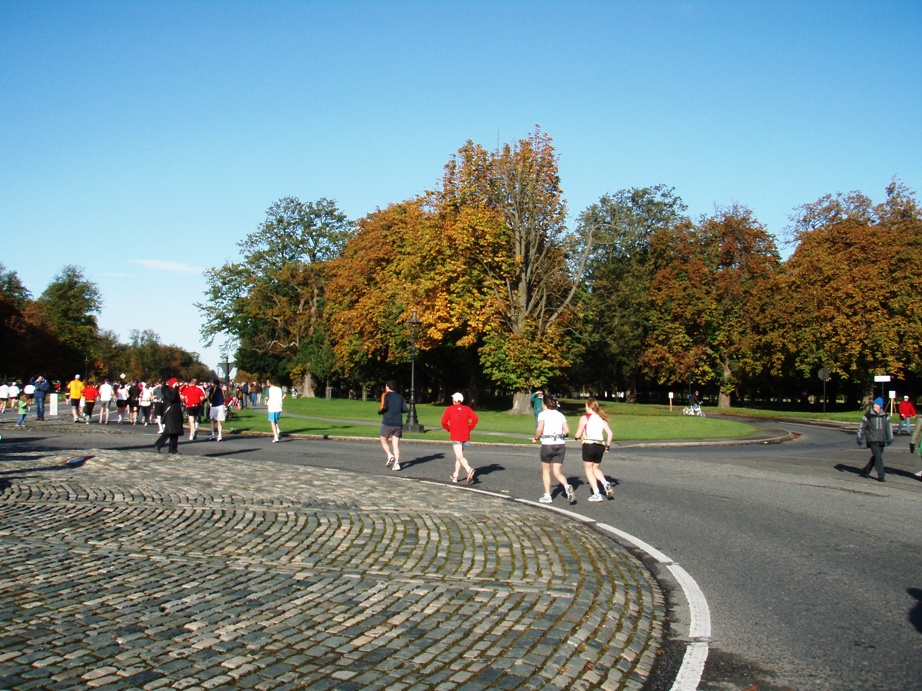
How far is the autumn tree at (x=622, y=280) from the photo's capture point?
63.7m

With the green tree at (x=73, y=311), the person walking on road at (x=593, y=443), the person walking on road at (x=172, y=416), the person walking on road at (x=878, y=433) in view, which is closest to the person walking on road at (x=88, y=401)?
the person walking on road at (x=172, y=416)

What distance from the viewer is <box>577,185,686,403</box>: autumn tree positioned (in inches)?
2506

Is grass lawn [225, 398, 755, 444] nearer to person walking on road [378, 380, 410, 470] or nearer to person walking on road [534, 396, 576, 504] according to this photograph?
person walking on road [378, 380, 410, 470]

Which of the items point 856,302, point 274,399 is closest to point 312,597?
point 274,399

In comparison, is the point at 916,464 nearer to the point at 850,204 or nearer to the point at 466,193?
the point at 466,193

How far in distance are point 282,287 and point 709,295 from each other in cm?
3687

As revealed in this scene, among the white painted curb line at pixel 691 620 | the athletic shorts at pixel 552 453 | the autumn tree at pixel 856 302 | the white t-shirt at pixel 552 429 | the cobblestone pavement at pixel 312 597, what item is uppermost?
the autumn tree at pixel 856 302

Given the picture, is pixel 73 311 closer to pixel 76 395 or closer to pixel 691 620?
pixel 76 395

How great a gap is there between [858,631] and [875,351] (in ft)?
162

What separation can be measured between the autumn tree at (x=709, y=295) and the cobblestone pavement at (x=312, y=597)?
51726 millimetres

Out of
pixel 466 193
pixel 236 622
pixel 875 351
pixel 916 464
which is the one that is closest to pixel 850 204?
pixel 875 351

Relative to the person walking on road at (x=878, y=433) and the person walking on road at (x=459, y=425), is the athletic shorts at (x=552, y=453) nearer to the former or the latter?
the person walking on road at (x=459, y=425)

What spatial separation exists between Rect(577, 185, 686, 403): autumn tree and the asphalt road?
32828 mm

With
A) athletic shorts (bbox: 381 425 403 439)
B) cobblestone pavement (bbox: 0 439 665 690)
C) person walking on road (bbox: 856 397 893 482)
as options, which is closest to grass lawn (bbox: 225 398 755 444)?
athletic shorts (bbox: 381 425 403 439)
